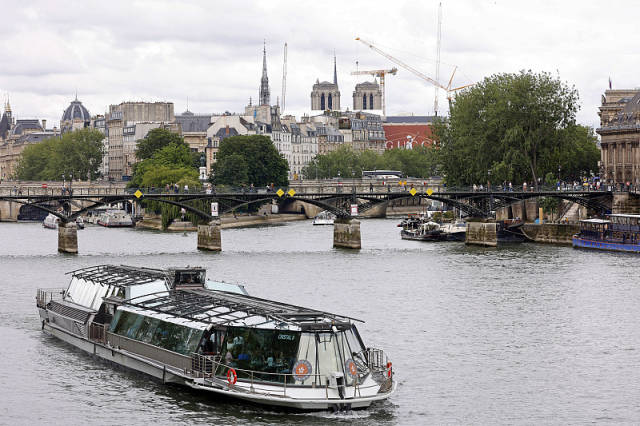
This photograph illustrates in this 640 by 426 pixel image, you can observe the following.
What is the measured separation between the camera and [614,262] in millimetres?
73250

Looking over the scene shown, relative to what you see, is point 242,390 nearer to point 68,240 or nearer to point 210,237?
point 68,240

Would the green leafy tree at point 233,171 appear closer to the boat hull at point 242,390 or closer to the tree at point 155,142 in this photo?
the tree at point 155,142

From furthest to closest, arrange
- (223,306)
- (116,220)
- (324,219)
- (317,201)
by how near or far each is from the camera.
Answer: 1. (116,220)
2. (324,219)
3. (317,201)
4. (223,306)

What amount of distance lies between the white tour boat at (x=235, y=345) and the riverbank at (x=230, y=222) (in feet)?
246

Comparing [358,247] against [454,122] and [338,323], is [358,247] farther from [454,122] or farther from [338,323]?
[338,323]

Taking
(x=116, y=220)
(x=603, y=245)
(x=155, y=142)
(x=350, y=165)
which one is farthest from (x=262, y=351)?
(x=350, y=165)

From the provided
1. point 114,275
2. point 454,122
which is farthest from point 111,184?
point 114,275

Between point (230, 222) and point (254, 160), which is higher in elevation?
point (254, 160)

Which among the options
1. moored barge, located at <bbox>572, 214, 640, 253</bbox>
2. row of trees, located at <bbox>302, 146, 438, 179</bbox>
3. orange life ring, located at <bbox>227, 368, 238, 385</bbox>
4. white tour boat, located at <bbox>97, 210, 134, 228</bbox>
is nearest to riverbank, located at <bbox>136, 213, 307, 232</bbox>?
white tour boat, located at <bbox>97, 210, 134, 228</bbox>

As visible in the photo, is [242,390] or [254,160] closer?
[242,390]

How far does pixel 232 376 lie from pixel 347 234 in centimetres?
5561

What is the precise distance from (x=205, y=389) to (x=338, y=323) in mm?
4139

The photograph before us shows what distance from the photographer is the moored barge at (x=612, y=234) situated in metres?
82.3

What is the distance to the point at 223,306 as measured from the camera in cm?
3528
